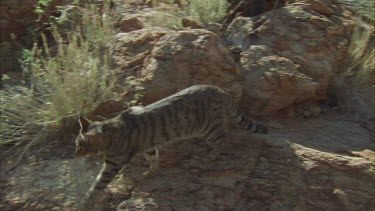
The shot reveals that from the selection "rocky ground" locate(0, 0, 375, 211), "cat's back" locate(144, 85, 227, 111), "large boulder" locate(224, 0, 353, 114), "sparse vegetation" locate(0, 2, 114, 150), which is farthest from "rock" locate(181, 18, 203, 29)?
"cat's back" locate(144, 85, 227, 111)

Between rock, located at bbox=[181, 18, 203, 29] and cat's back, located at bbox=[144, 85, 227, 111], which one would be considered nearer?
cat's back, located at bbox=[144, 85, 227, 111]

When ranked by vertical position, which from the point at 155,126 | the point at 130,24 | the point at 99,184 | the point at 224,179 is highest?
the point at 130,24

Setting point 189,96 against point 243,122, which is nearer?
point 189,96

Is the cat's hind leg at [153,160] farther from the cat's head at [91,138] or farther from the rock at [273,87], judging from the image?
the rock at [273,87]

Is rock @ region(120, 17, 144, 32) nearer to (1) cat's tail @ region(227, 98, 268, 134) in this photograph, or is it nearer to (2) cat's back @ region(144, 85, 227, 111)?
(2) cat's back @ region(144, 85, 227, 111)

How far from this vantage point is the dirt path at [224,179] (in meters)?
4.30

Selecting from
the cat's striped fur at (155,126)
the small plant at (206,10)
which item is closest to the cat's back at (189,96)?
the cat's striped fur at (155,126)

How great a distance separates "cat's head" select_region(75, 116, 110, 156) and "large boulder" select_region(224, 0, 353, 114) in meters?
1.79

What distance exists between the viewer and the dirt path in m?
4.30

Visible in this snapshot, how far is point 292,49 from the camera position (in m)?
5.69

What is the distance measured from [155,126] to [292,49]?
6.99 feet

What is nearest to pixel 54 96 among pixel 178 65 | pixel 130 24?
pixel 178 65

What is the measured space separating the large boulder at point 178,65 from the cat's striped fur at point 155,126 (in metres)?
0.49

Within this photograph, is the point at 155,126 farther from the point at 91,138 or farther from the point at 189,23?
the point at 189,23
